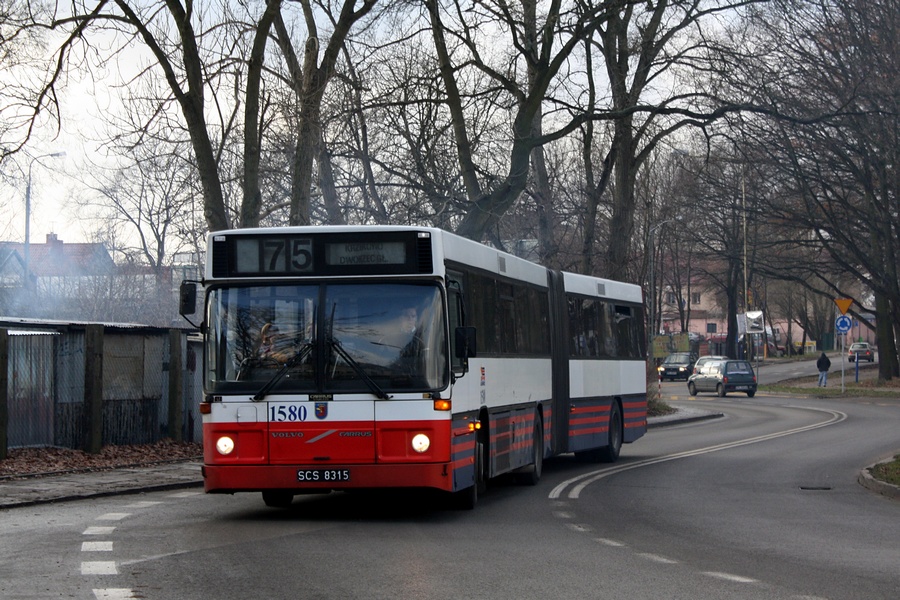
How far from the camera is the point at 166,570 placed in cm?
914

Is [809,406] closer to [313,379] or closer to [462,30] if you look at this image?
[462,30]

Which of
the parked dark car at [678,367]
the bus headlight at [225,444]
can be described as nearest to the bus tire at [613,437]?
the bus headlight at [225,444]

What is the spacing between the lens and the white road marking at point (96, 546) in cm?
1022

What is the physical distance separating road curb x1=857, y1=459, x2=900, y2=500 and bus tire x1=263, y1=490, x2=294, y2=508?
7.67 metres

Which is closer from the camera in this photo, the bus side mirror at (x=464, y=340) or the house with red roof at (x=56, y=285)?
the bus side mirror at (x=464, y=340)

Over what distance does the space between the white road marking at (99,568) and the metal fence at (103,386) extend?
9.56 meters

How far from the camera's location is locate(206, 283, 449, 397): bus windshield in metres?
12.3

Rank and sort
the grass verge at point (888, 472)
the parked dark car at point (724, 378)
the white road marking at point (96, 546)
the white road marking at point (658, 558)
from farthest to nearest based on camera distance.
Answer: the parked dark car at point (724, 378), the grass verge at point (888, 472), the white road marking at point (96, 546), the white road marking at point (658, 558)

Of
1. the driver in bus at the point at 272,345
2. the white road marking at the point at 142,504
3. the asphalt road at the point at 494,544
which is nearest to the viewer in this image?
the asphalt road at the point at 494,544

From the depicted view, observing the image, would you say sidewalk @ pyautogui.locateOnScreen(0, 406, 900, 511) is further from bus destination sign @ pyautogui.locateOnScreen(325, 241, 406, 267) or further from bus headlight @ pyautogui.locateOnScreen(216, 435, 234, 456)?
bus destination sign @ pyautogui.locateOnScreen(325, 241, 406, 267)

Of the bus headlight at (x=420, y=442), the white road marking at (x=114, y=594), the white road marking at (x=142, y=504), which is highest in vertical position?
the bus headlight at (x=420, y=442)

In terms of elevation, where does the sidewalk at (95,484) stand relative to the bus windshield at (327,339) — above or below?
below

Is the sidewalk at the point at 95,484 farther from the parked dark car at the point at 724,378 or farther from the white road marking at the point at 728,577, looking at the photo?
the parked dark car at the point at 724,378

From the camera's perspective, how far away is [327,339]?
12.3m
